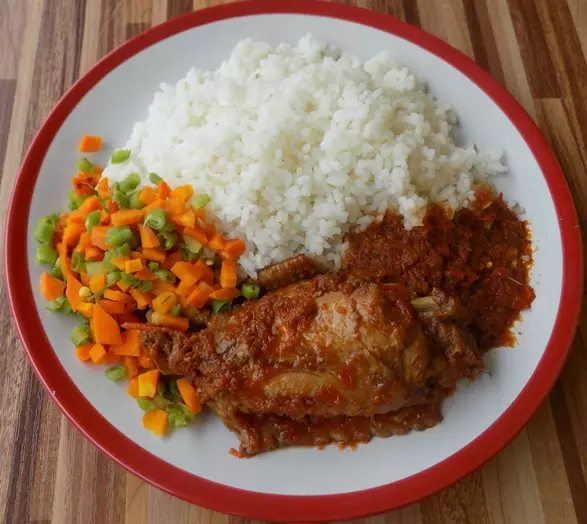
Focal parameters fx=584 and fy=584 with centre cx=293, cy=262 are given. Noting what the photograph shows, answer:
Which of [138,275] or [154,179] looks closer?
[138,275]

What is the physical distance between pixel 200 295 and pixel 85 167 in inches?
43.0

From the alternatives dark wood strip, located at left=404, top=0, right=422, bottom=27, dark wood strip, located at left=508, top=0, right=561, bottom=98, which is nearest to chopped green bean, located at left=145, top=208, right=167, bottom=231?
dark wood strip, located at left=404, top=0, right=422, bottom=27

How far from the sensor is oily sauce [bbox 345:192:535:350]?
3238mm

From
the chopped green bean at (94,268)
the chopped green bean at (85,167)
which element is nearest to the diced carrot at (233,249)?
the chopped green bean at (94,268)

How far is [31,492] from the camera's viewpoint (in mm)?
3217

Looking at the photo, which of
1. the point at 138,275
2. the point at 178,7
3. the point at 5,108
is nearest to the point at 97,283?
the point at 138,275

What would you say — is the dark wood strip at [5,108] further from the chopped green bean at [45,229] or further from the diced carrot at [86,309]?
the diced carrot at [86,309]

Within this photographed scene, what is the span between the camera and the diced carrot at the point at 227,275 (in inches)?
125

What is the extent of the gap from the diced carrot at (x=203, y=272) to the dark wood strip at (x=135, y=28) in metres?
2.25

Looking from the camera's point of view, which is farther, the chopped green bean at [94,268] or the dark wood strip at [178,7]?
the dark wood strip at [178,7]

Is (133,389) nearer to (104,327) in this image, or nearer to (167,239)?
(104,327)

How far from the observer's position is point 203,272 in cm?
317

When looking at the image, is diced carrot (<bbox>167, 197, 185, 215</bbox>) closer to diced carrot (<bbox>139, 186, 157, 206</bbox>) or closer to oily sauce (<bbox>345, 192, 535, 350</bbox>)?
diced carrot (<bbox>139, 186, 157, 206</bbox>)

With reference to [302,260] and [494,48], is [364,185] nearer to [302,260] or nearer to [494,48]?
[302,260]
